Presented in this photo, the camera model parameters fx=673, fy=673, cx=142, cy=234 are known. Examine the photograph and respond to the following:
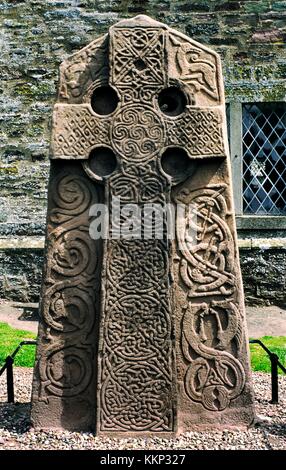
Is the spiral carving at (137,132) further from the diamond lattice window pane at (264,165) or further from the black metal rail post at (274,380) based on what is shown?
the diamond lattice window pane at (264,165)

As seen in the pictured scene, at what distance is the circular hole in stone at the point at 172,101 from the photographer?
4090 mm

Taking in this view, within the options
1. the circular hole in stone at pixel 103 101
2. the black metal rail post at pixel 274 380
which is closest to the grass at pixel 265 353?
the black metal rail post at pixel 274 380

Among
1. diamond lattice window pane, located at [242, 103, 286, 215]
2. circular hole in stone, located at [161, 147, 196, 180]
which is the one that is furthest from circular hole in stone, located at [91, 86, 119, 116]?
diamond lattice window pane, located at [242, 103, 286, 215]

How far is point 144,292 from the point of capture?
3959mm

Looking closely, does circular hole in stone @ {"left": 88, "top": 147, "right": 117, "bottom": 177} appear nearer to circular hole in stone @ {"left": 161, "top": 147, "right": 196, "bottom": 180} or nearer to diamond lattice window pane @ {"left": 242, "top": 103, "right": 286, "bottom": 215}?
circular hole in stone @ {"left": 161, "top": 147, "right": 196, "bottom": 180}

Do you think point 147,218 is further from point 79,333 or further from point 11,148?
point 11,148

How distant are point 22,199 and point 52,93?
5.16 ft

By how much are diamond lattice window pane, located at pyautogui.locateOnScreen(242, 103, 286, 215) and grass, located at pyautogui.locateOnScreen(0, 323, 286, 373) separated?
8.66 feet

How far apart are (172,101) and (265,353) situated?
11.7ft

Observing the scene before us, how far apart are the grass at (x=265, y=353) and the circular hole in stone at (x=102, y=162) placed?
288cm

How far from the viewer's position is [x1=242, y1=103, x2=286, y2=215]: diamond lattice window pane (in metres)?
9.73

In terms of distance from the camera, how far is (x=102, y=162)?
13.5ft

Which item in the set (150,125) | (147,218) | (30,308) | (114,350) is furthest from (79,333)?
(30,308)

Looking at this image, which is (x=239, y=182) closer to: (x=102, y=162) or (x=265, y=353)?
(x=265, y=353)
